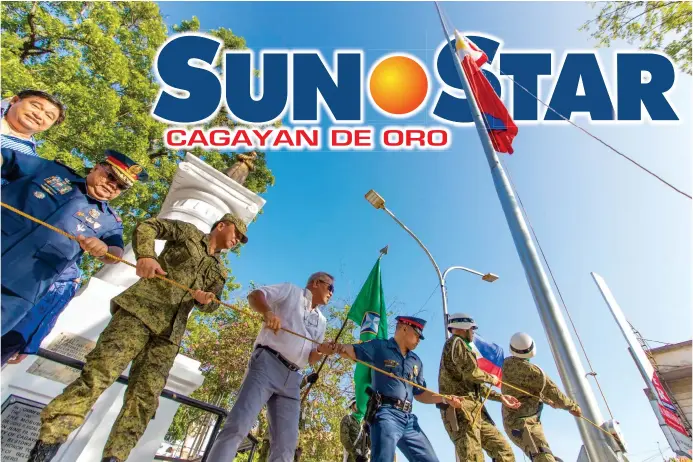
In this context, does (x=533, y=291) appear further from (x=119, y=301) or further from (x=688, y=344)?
(x=688, y=344)

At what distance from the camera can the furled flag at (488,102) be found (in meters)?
8.45

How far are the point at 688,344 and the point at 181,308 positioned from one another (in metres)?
17.8

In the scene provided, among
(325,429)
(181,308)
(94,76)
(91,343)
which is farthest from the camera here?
(325,429)

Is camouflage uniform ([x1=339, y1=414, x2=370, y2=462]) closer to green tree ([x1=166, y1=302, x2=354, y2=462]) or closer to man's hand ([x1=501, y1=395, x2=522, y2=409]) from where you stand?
man's hand ([x1=501, y1=395, x2=522, y2=409])

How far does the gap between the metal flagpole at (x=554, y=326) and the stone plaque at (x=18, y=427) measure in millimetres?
5198

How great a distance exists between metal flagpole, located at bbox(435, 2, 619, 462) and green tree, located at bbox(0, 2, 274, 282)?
10.7 m

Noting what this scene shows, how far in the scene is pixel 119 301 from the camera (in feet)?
9.19

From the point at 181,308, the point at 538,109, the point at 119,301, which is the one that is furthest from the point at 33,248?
the point at 538,109

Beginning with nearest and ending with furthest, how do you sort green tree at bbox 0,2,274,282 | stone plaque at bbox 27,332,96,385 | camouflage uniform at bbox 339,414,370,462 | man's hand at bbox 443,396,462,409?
man's hand at bbox 443,396,462,409, stone plaque at bbox 27,332,96,385, camouflage uniform at bbox 339,414,370,462, green tree at bbox 0,2,274,282

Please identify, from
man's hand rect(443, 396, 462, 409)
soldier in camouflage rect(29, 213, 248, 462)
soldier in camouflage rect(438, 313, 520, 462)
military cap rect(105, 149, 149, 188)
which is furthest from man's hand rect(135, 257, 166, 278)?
soldier in camouflage rect(438, 313, 520, 462)

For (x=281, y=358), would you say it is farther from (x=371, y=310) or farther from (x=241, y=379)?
(x=241, y=379)

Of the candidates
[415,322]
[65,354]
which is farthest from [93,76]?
[415,322]

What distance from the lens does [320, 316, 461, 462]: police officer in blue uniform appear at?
3.33 m

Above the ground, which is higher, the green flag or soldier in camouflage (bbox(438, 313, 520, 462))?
the green flag
